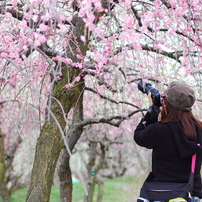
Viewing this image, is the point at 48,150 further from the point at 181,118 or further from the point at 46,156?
the point at 181,118

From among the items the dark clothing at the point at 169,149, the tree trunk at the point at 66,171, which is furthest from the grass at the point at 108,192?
the dark clothing at the point at 169,149

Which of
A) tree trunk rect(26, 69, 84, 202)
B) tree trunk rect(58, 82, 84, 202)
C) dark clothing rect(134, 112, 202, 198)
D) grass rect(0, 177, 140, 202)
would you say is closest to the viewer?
dark clothing rect(134, 112, 202, 198)

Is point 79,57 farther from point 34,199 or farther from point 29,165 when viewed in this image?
point 29,165

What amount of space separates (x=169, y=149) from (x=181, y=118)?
18cm

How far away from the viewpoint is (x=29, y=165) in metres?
11.2

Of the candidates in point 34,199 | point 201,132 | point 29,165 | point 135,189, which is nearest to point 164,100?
point 201,132

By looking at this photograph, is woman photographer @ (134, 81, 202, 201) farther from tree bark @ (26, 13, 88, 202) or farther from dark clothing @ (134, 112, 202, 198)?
tree bark @ (26, 13, 88, 202)

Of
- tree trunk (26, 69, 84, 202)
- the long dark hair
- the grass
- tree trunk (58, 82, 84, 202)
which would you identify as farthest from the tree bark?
the grass

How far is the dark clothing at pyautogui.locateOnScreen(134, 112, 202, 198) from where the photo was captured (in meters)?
1.92

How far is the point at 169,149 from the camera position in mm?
1940

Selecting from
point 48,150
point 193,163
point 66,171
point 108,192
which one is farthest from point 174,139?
point 108,192

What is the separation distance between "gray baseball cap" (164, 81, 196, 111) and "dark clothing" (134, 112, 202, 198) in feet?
0.35

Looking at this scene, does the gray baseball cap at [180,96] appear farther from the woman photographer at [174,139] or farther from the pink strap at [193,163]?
the pink strap at [193,163]

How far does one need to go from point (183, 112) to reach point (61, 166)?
7.46 ft
